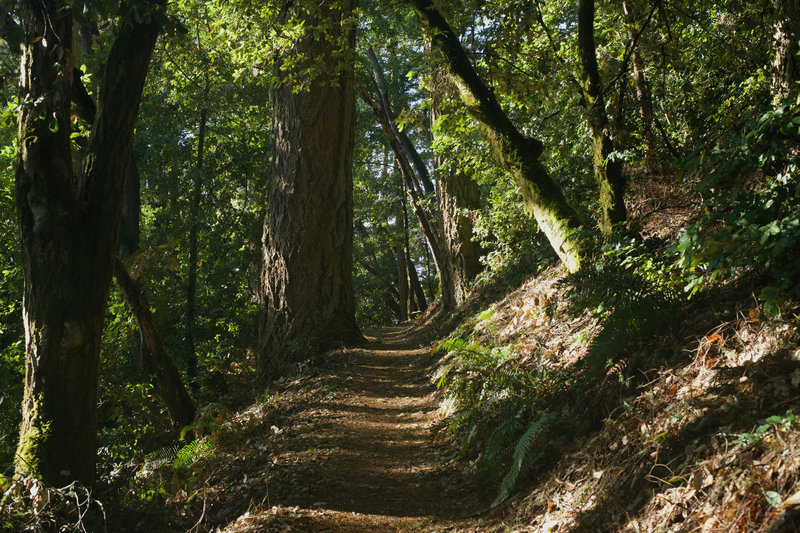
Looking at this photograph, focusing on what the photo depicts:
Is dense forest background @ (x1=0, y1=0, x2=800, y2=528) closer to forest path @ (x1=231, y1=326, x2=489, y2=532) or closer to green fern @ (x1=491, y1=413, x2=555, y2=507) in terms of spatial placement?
green fern @ (x1=491, y1=413, x2=555, y2=507)

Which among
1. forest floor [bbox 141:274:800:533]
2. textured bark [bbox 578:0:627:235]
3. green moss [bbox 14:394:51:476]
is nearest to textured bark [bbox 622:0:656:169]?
textured bark [bbox 578:0:627:235]

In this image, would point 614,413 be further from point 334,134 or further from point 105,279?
point 334,134

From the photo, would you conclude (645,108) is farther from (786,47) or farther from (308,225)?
(308,225)

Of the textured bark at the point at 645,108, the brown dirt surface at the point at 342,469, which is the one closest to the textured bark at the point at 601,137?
the textured bark at the point at 645,108

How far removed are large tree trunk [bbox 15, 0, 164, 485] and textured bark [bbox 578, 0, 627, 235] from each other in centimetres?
414

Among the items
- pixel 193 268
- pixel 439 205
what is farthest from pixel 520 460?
pixel 439 205

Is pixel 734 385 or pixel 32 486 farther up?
pixel 32 486

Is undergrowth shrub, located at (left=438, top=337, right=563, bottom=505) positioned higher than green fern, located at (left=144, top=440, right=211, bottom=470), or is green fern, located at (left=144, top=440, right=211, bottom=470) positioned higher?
green fern, located at (left=144, top=440, right=211, bottom=470)

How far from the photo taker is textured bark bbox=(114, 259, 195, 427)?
642 cm

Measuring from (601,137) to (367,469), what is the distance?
13.4ft

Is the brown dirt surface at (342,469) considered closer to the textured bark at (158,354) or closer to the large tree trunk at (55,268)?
the textured bark at (158,354)

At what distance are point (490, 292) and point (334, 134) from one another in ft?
14.7

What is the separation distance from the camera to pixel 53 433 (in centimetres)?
450

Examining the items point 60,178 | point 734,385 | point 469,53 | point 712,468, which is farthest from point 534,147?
point 60,178
